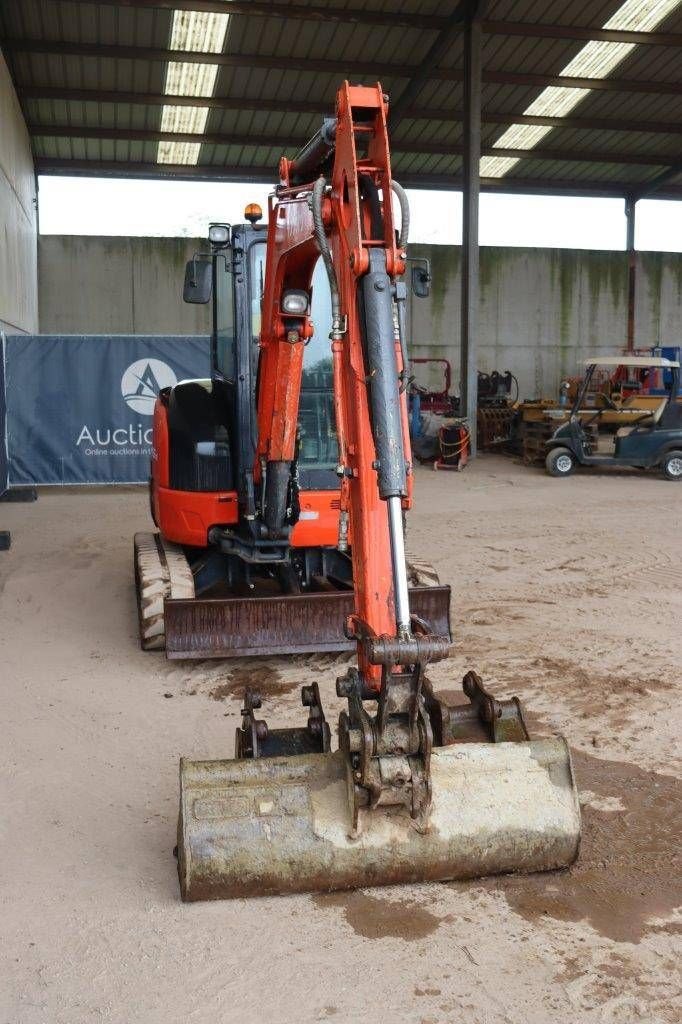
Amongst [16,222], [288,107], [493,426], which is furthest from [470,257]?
[16,222]

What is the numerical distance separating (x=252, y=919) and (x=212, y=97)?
60.2 feet

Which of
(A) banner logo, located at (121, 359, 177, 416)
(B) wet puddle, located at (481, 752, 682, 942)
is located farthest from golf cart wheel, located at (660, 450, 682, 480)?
(B) wet puddle, located at (481, 752, 682, 942)

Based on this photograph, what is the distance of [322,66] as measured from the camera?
1727 centimetres

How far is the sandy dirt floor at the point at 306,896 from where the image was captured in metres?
2.58

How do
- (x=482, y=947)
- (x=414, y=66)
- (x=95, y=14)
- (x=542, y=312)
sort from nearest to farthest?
(x=482, y=947)
(x=95, y=14)
(x=414, y=66)
(x=542, y=312)

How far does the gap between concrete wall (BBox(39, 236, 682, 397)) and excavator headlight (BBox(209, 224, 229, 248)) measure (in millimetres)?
16907

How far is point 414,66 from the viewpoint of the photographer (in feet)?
58.6

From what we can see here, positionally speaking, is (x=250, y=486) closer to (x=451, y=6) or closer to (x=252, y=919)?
(x=252, y=919)

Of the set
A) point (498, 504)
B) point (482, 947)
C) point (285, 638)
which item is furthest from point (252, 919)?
point (498, 504)

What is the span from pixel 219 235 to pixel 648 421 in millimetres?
10800

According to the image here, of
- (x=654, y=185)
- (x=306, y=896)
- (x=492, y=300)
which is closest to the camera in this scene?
(x=306, y=896)

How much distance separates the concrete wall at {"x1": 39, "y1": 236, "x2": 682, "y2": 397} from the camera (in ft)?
71.6

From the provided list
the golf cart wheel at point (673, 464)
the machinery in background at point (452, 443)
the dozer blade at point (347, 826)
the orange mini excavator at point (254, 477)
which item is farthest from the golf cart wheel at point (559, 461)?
the dozer blade at point (347, 826)

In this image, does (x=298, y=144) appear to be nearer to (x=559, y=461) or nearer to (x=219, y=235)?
(x=559, y=461)
